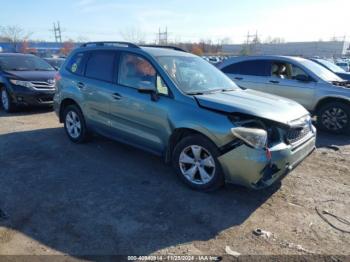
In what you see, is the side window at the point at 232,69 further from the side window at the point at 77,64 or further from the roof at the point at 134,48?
the side window at the point at 77,64

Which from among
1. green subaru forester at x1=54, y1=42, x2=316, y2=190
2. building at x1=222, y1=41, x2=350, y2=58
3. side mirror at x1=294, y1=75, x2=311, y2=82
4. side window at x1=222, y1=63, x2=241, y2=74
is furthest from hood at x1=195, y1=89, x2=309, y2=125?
building at x1=222, y1=41, x2=350, y2=58

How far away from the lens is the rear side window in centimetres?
830

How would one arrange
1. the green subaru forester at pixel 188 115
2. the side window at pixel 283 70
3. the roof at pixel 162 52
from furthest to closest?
the side window at pixel 283 70 → the roof at pixel 162 52 → the green subaru forester at pixel 188 115

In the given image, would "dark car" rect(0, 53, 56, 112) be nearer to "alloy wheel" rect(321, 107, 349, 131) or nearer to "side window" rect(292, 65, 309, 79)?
"side window" rect(292, 65, 309, 79)

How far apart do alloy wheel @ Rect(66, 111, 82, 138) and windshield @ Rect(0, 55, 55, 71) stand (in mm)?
4586

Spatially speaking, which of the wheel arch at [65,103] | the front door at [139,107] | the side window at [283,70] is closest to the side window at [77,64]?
the wheel arch at [65,103]

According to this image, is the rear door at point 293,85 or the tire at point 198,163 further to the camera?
the rear door at point 293,85

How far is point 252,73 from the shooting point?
8.52 metres

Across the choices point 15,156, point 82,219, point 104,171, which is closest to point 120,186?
point 104,171

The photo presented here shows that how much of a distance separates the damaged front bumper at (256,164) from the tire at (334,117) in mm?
4223

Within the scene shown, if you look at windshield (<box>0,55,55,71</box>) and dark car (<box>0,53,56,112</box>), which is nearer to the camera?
dark car (<box>0,53,56,112</box>)

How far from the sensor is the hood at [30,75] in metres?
8.69

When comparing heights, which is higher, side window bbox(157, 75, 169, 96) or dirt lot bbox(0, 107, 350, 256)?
side window bbox(157, 75, 169, 96)

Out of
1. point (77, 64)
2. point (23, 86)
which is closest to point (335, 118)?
point (77, 64)
